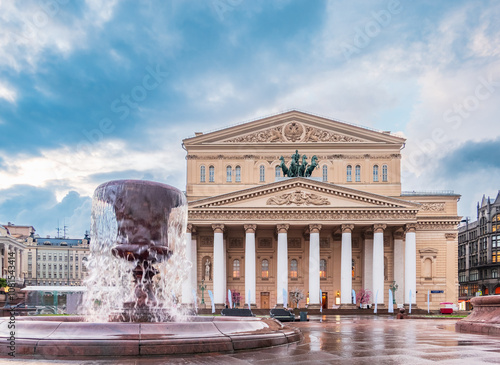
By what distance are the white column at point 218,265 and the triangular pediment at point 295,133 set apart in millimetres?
13129

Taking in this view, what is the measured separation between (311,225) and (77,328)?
162 feet

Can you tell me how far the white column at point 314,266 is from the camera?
57.2 meters

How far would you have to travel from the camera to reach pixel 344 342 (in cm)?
1459

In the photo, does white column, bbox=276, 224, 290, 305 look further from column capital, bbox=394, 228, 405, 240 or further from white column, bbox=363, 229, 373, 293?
column capital, bbox=394, 228, 405, 240

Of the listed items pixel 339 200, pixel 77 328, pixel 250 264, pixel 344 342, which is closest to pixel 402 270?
pixel 339 200

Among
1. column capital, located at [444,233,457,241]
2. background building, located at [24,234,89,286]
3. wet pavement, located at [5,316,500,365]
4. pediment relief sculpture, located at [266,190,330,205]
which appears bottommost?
background building, located at [24,234,89,286]

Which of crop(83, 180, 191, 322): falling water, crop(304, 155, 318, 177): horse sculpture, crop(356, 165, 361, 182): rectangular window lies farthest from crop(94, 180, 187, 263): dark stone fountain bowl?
crop(356, 165, 361, 182): rectangular window

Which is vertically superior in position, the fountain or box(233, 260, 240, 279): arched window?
the fountain

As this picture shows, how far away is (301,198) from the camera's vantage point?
5938 centimetres

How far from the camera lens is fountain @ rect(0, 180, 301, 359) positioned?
1059 cm

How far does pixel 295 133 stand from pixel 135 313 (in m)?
55.5

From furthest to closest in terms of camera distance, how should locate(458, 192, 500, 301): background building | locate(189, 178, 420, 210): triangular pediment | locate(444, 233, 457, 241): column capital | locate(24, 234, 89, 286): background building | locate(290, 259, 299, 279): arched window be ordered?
locate(24, 234, 89, 286): background building
locate(458, 192, 500, 301): background building
locate(444, 233, 457, 241): column capital
locate(290, 259, 299, 279): arched window
locate(189, 178, 420, 210): triangular pediment

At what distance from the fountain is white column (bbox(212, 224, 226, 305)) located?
40422 millimetres

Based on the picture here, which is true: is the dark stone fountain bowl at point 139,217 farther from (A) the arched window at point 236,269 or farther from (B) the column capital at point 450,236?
(B) the column capital at point 450,236
